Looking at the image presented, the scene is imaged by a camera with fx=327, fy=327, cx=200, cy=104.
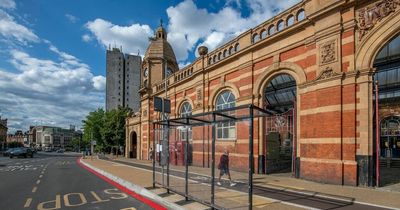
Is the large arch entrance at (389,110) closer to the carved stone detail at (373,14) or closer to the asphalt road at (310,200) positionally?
the carved stone detail at (373,14)

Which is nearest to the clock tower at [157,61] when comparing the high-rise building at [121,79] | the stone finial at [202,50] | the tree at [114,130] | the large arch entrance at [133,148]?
the large arch entrance at [133,148]

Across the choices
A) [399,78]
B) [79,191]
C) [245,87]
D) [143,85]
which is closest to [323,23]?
[245,87]

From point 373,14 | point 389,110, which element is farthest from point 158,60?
point 373,14

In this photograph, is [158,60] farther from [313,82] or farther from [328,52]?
[328,52]

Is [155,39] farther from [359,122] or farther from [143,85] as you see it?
[359,122]

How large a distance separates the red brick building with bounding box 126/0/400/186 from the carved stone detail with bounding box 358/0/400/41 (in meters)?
0.04

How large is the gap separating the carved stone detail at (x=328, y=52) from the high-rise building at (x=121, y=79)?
4717 inches

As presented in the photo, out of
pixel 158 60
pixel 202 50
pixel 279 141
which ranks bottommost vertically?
pixel 279 141

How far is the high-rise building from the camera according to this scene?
132375mm

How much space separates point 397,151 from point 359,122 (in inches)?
808

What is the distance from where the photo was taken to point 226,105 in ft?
76.8

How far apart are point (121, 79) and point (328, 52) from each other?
12650cm

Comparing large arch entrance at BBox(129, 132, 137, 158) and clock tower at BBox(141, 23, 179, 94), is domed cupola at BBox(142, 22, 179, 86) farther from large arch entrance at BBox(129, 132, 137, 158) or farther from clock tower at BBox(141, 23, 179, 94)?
large arch entrance at BBox(129, 132, 137, 158)

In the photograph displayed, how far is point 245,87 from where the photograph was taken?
20.7 m
